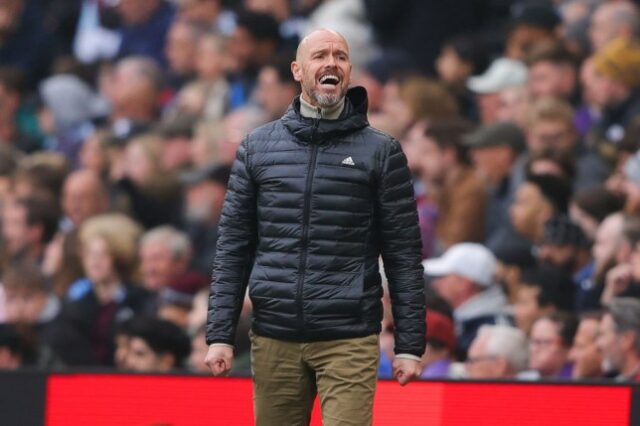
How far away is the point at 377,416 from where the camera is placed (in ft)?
27.6

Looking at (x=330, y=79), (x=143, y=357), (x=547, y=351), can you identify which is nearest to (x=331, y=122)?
(x=330, y=79)

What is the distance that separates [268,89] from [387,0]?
1.45 meters

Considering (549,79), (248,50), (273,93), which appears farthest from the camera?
(248,50)

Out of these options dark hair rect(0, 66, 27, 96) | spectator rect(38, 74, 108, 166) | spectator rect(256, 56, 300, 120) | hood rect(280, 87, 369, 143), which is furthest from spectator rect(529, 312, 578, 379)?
dark hair rect(0, 66, 27, 96)

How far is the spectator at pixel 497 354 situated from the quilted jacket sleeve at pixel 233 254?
113 inches

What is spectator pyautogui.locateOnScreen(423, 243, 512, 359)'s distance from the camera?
425 inches

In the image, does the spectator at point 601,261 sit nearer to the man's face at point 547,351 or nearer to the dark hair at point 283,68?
the man's face at point 547,351

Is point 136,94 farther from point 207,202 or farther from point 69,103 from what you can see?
point 207,202

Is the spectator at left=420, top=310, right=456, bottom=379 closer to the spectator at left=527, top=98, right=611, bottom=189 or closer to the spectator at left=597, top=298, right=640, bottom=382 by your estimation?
the spectator at left=597, top=298, right=640, bottom=382

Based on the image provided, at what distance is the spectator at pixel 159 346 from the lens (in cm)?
1041

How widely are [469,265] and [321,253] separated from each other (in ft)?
13.2

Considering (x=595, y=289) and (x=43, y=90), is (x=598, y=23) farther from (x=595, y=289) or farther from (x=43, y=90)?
(x=43, y=90)

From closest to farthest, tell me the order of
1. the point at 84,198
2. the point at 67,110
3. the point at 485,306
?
the point at 485,306 < the point at 84,198 < the point at 67,110

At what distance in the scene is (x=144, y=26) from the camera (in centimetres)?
1712
